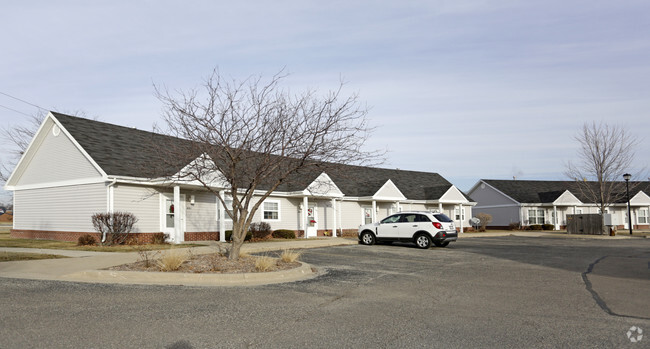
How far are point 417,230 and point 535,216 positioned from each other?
33.4 metres

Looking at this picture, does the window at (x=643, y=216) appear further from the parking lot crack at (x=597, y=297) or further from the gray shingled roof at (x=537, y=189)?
the parking lot crack at (x=597, y=297)

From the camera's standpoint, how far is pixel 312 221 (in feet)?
104

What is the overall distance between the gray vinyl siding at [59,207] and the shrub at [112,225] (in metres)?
1.06

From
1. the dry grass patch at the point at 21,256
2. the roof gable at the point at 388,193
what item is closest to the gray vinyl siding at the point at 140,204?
the dry grass patch at the point at 21,256

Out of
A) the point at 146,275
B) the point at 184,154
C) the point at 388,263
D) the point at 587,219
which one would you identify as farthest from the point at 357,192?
the point at 146,275

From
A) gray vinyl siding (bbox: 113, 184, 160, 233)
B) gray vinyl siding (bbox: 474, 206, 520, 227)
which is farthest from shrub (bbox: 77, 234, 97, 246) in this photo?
gray vinyl siding (bbox: 474, 206, 520, 227)

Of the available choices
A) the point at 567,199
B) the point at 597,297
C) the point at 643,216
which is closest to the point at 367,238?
the point at 597,297

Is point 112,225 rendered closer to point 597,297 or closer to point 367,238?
point 367,238

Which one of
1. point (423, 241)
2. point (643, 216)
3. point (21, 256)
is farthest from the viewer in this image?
point (643, 216)

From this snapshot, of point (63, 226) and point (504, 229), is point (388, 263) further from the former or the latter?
point (504, 229)

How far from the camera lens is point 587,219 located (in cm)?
3866

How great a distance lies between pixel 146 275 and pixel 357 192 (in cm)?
2604

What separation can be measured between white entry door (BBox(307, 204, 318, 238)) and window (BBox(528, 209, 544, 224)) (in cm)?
2702

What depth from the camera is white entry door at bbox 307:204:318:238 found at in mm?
31906
